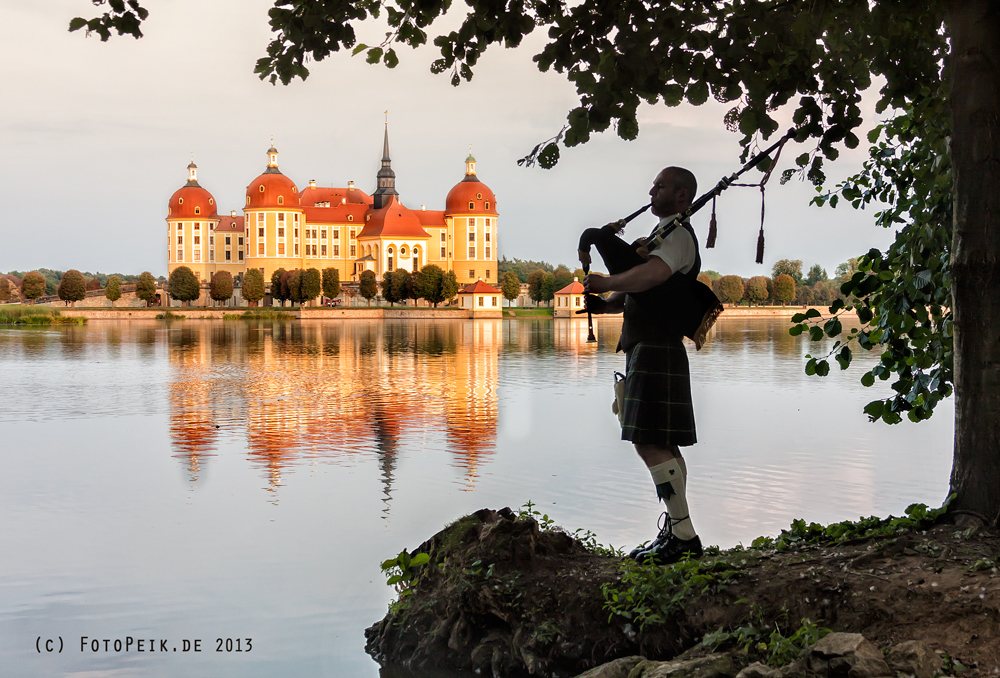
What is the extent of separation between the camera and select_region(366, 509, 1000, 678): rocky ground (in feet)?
9.30

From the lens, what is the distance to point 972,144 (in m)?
3.78

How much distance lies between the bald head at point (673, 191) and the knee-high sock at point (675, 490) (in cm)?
103

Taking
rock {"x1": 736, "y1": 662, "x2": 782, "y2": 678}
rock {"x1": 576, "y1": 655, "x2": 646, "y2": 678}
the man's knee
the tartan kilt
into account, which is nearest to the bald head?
the tartan kilt

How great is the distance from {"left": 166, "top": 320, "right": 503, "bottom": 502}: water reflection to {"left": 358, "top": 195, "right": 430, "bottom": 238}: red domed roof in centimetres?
7520

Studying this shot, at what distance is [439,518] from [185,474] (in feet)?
8.89

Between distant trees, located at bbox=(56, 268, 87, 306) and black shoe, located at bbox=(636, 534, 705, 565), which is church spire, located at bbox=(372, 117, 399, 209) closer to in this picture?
distant trees, located at bbox=(56, 268, 87, 306)

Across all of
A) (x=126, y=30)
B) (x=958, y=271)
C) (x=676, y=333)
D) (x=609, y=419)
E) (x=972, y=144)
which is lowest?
(x=609, y=419)

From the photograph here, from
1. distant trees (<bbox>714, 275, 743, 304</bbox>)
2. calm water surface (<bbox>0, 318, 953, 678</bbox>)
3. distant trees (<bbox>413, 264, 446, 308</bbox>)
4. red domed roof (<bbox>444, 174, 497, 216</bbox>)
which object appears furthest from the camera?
red domed roof (<bbox>444, 174, 497, 216</bbox>)

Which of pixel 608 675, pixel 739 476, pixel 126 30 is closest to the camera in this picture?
pixel 608 675

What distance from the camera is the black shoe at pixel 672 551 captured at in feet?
12.6

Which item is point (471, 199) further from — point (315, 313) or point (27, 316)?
point (27, 316)

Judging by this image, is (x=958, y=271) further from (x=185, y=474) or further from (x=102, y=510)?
(x=185, y=474)

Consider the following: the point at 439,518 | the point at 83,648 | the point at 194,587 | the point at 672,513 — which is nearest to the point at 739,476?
the point at 439,518

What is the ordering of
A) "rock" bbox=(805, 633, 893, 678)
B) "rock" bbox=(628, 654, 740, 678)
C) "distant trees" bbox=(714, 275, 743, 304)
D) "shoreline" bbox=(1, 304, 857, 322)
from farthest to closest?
"distant trees" bbox=(714, 275, 743, 304), "shoreline" bbox=(1, 304, 857, 322), "rock" bbox=(628, 654, 740, 678), "rock" bbox=(805, 633, 893, 678)
